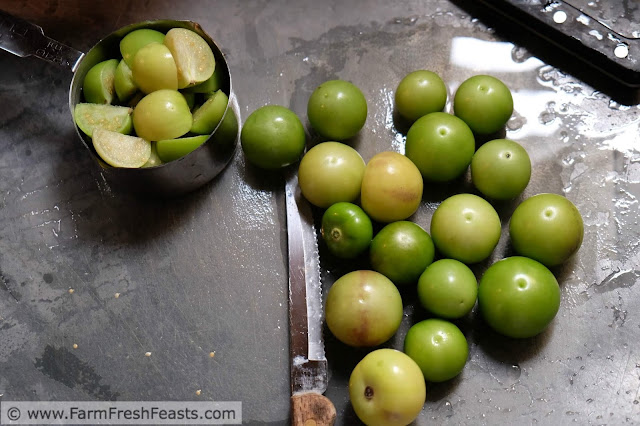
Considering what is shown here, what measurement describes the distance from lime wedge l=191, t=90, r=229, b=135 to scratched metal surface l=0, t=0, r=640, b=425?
21 cm

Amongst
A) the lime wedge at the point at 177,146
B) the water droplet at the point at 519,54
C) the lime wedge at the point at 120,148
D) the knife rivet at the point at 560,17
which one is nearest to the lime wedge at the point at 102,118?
the lime wedge at the point at 120,148

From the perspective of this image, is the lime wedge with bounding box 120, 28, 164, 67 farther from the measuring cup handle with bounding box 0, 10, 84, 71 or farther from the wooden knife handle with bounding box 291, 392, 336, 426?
the wooden knife handle with bounding box 291, 392, 336, 426

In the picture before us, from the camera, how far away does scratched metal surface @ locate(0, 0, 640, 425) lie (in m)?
1.82

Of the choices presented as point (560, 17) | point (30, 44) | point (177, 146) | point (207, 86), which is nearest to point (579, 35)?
point (560, 17)

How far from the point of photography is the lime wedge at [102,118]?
186cm

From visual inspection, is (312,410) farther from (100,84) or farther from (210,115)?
(100,84)

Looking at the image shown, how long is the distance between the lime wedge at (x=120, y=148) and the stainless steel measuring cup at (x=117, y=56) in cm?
5

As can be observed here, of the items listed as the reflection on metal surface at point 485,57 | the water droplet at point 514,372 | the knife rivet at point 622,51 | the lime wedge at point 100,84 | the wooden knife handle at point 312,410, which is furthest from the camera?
the reflection on metal surface at point 485,57

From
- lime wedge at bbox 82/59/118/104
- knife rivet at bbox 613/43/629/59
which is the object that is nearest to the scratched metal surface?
knife rivet at bbox 613/43/629/59

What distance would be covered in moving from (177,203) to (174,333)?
41 centimetres

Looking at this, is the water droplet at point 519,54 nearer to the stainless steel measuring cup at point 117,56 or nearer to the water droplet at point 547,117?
the water droplet at point 547,117

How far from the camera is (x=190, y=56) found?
1.92m

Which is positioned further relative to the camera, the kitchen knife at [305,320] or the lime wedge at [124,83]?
the lime wedge at [124,83]

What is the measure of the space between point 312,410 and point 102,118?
1.04 m
